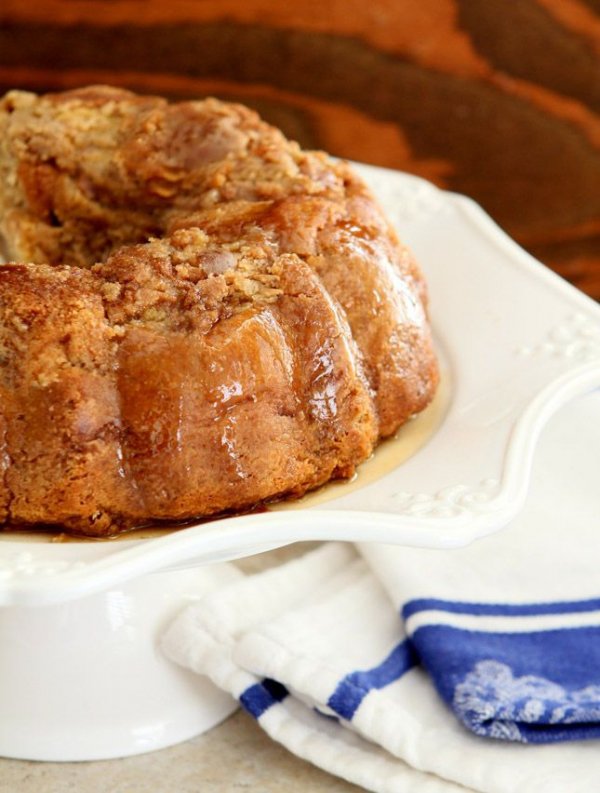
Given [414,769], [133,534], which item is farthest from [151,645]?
[414,769]

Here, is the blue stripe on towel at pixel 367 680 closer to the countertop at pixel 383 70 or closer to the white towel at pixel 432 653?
the white towel at pixel 432 653

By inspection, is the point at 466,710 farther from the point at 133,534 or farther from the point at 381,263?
the point at 381,263

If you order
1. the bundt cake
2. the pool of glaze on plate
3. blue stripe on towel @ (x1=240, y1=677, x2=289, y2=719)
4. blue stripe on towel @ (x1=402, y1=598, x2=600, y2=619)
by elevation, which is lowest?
blue stripe on towel @ (x1=240, y1=677, x2=289, y2=719)

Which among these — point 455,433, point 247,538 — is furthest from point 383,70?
point 247,538

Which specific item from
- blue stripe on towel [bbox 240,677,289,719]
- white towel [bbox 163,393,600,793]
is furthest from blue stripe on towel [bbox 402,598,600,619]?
blue stripe on towel [bbox 240,677,289,719]

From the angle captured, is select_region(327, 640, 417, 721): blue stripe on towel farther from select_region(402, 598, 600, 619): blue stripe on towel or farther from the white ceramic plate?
the white ceramic plate

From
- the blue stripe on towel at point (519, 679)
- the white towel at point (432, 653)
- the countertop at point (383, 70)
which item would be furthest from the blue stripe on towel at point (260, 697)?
the countertop at point (383, 70)
